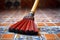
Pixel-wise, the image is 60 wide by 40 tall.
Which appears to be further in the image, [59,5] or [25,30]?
[59,5]

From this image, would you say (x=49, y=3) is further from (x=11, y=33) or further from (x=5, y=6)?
(x=11, y=33)

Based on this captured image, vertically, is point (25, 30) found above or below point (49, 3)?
above

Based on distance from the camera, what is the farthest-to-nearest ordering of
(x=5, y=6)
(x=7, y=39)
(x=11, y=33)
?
1. (x=5, y=6)
2. (x=11, y=33)
3. (x=7, y=39)

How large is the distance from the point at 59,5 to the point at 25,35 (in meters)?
2.50

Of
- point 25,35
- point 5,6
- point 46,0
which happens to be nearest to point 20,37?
point 25,35

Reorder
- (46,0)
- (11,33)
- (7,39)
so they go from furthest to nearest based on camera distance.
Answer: (46,0)
(11,33)
(7,39)

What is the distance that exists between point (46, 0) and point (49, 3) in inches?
4.0

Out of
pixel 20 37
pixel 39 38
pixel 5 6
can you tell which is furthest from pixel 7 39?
pixel 5 6

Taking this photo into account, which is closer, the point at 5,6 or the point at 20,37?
the point at 20,37

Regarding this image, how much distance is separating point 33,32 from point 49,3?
2.40m

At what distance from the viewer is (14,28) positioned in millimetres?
896

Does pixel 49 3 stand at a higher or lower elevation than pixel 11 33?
lower

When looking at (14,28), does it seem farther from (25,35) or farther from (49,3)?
(49,3)

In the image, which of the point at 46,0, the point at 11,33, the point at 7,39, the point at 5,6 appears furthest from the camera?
the point at 46,0
